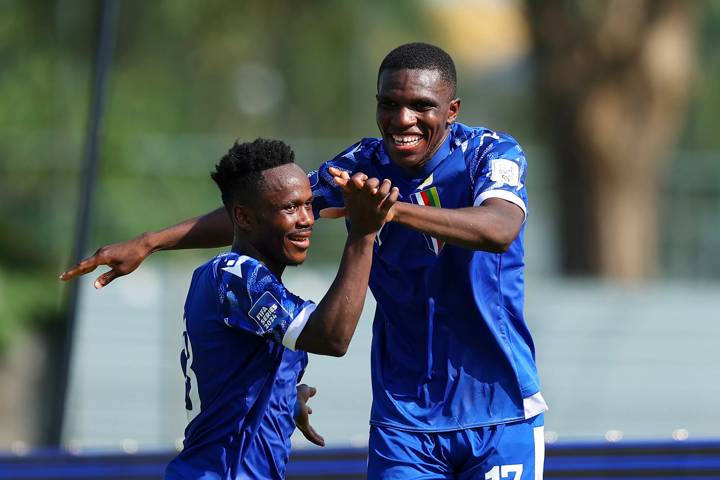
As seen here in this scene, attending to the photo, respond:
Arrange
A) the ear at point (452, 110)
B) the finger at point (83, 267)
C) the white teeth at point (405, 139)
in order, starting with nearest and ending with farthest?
the finger at point (83, 267), the white teeth at point (405, 139), the ear at point (452, 110)

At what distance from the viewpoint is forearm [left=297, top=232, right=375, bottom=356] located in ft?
11.7

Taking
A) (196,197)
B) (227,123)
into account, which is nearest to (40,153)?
(196,197)

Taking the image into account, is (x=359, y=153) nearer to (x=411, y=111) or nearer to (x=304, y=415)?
(x=411, y=111)

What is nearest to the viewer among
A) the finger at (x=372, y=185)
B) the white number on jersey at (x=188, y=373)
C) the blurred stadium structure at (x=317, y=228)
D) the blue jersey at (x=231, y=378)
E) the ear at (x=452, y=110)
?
the finger at (x=372, y=185)

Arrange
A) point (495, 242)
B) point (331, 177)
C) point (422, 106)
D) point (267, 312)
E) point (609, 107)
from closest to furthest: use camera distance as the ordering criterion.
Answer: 1. point (267, 312)
2. point (495, 242)
3. point (422, 106)
4. point (331, 177)
5. point (609, 107)

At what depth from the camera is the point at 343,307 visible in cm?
356

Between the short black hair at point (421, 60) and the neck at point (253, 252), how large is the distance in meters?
0.77

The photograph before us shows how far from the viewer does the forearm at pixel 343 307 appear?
3.56m

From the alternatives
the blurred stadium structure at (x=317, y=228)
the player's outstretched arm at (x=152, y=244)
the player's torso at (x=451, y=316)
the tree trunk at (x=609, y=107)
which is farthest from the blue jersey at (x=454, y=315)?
the tree trunk at (x=609, y=107)

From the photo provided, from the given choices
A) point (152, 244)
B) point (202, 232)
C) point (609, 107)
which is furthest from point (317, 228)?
point (152, 244)

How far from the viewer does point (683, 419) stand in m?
10.1

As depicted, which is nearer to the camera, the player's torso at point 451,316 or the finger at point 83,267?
the finger at point 83,267

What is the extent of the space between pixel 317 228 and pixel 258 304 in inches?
419

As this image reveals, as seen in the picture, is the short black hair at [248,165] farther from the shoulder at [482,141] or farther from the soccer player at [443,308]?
the shoulder at [482,141]
